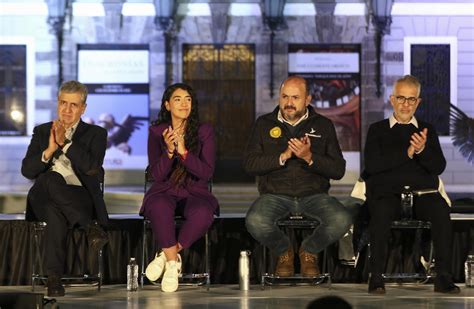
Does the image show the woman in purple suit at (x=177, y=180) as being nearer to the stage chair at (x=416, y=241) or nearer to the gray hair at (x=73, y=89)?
the gray hair at (x=73, y=89)

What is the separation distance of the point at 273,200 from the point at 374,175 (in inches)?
23.9

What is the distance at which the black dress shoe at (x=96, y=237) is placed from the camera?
513 cm

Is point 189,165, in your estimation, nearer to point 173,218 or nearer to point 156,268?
point 173,218

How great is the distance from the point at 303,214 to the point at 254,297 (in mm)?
625

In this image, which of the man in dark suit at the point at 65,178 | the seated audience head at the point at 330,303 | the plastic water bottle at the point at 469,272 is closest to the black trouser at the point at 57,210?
the man in dark suit at the point at 65,178

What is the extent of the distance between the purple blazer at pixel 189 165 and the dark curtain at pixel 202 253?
19.6 inches

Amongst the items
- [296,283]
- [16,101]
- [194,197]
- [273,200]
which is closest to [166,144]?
A: [194,197]

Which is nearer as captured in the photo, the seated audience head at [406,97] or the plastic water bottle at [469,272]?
the seated audience head at [406,97]

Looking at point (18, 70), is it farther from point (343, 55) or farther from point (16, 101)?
point (343, 55)

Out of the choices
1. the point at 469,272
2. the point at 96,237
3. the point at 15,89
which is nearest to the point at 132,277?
the point at 96,237

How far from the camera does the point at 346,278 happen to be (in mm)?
5953

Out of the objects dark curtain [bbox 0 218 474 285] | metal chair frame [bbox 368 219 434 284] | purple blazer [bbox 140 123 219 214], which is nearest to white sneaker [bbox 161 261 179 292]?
purple blazer [bbox 140 123 219 214]

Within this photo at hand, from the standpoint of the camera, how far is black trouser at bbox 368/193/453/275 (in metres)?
5.27

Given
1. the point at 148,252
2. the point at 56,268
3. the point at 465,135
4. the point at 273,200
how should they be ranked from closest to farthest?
the point at 56,268 → the point at 273,200 → the point at 148,252 → the point at 465,135
